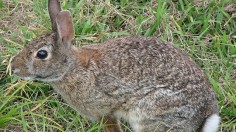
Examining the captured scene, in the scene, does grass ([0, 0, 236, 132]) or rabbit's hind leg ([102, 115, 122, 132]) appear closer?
rabbit's hind leg ([102, 115, 122, 132])

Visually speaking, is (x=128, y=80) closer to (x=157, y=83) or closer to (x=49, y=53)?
(x=157, y=83)

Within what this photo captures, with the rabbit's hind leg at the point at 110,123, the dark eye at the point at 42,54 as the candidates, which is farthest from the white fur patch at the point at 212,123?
the dark eye at the point at 42,54

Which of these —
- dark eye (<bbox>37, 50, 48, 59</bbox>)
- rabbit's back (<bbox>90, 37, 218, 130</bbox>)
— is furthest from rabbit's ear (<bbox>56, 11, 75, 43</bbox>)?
rabbit's back (<bbox>90, 37, 218, 130</bbox>)

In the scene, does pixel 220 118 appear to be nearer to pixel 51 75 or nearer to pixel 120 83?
pixel 120 83

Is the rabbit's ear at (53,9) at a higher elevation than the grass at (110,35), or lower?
higher

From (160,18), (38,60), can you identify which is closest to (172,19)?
(160,18)

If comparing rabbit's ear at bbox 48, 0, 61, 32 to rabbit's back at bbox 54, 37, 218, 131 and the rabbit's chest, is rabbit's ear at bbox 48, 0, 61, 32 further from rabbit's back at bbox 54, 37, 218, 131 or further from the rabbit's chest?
the rabbit's chest

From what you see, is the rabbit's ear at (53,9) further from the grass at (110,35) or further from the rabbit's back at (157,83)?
the grass at (110,35)
